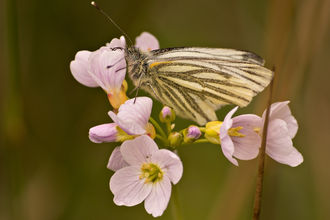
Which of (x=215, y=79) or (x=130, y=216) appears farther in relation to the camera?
(x=130, y=216)

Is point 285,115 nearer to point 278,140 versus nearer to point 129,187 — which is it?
point 278,140

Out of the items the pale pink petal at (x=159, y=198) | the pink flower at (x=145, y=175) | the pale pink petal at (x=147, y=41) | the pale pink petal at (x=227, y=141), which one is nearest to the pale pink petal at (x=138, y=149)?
the pink flower at (x=145, y=175)

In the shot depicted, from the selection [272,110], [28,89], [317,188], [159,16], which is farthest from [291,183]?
[28,89]

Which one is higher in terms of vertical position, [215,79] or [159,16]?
[159,16]

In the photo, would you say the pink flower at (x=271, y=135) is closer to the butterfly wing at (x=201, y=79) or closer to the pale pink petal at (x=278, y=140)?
the pale pink petal at (x=278, y=140)

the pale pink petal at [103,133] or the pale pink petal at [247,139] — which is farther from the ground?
the pale pink petal at [103,133]

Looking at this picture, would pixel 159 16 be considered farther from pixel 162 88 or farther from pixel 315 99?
pixel 315 99
